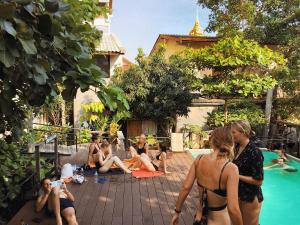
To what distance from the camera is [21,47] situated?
1.93m

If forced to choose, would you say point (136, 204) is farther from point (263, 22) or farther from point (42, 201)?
point (263, 22)

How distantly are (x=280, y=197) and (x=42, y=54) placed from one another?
33.1ft

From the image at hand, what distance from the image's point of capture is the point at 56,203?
5023mm

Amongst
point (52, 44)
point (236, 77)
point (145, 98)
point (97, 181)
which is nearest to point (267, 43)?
point (236, 77)

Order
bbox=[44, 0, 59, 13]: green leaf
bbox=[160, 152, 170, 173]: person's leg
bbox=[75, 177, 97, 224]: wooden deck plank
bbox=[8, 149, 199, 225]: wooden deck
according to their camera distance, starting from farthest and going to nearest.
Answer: bbox=[160, 152, 170, 173]: person's leg
bbox=[75, 177, 97, 224]: wooden deck plank
bbox=[8, 149, 199, 225]: wooden deck
bbox=[44, 0, 59, 13]: green leaf

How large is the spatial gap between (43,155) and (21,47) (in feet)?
25.0

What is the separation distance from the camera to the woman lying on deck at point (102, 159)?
8625 millimetres

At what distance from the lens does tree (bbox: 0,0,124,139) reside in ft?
6.05

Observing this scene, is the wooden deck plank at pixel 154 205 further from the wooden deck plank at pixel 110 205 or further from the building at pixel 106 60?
the building at pixel 106 60

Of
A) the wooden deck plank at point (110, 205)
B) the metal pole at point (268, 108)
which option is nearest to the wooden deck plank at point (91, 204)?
the wooden deck plank at point (110, 205)

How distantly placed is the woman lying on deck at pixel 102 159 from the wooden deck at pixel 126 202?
295mm

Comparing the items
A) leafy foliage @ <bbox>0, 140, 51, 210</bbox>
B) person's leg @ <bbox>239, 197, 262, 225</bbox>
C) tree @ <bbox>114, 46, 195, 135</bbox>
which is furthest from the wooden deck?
tree @ <bbox>114, 46, 195, 135</bbox>

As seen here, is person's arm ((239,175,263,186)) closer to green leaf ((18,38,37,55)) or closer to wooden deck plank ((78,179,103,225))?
green leaf ((18,38,37,55))

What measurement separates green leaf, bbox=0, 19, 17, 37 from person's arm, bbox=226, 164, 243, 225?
2.05m
